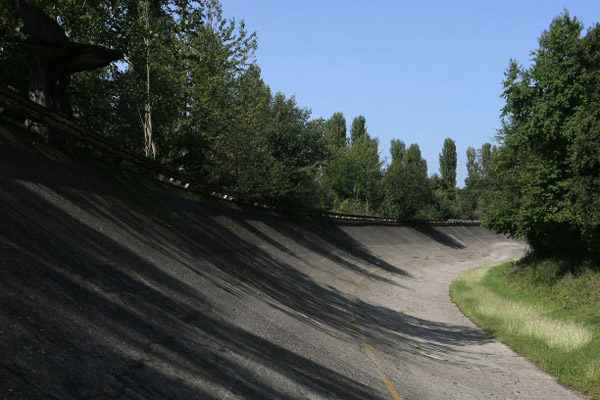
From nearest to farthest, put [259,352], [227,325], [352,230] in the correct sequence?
[259,352] < [227,325] < [352,230]

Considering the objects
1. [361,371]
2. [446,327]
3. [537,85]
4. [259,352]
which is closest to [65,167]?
[259,352]

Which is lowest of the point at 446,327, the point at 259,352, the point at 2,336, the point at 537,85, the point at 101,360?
the point at 446,327

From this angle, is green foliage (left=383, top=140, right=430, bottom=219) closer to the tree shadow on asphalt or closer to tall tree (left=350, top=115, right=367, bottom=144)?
tall tree (left=350, top=115, right=367, bottom=144)

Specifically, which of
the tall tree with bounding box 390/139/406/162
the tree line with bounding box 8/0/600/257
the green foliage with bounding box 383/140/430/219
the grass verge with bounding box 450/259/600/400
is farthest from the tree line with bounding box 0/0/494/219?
the tall tree with bounding box 390/139/406/162

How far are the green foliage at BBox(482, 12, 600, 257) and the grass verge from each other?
2.36 m

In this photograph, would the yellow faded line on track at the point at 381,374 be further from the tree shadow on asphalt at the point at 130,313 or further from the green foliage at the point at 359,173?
the green foliage at the point at 359,173

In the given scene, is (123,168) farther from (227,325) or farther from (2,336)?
(2,336)

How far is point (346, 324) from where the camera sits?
14.5 m

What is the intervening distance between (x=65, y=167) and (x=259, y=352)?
9.57 meters

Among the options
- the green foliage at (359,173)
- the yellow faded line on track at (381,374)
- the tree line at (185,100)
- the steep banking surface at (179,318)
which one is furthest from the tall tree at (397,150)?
the yellow faded line on track at (381,374)

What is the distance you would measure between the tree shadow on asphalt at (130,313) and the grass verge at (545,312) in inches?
98.2

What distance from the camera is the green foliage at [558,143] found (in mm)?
23578

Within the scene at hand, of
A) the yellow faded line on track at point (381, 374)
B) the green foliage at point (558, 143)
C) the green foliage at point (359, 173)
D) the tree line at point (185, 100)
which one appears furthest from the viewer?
the green foliage at point (359, 173)

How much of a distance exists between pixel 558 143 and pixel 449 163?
97.5 meters
